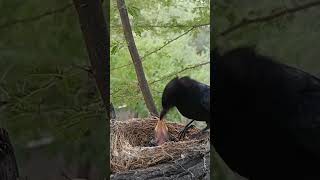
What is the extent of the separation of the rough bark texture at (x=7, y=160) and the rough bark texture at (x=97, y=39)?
11.3 inches

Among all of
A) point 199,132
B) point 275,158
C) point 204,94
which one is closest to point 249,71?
point 275,158

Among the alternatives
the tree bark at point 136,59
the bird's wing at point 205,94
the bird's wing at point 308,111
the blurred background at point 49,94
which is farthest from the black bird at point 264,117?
the tree bark at point 136,59

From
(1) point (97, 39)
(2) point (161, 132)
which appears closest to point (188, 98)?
(2) point (161, 132)

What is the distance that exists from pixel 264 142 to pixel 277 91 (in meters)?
0.14

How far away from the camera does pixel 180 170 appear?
1.60m

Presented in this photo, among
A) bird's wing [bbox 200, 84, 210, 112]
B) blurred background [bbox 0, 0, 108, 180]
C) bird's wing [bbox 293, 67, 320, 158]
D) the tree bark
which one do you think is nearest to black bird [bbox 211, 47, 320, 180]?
bird's wing [bbox 293, 67, 320, 158]

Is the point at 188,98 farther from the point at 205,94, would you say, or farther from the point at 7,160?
the point at 7,160

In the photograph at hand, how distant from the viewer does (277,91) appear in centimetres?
118

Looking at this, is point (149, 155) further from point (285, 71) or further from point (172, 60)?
point (285, 71)

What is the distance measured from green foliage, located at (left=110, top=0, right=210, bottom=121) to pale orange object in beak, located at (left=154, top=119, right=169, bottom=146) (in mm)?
44

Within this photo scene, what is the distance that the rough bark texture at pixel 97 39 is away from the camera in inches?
56.7

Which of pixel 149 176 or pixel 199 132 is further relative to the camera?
pixel 199 132

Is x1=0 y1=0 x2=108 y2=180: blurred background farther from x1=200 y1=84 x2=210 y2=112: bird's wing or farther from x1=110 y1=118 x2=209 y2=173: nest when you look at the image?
x1=200 y1=84 x2=210 y2=112: bird's wing

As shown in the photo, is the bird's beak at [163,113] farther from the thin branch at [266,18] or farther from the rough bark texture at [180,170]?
the thin branch at [266,18]
